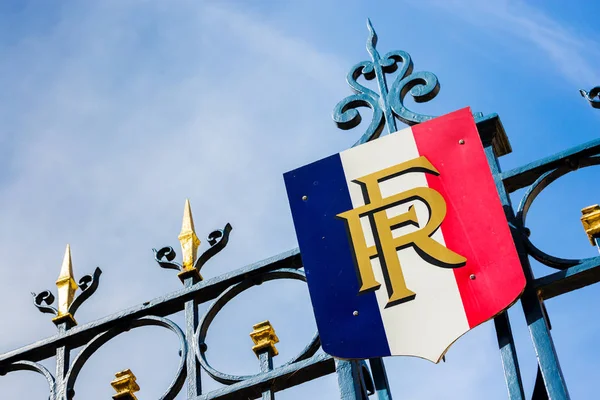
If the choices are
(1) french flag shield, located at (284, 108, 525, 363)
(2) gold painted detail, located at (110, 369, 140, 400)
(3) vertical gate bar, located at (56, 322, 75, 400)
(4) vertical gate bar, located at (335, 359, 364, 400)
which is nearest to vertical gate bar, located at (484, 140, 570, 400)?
(1) french flag shield, located at (284, 108, 525, 363)

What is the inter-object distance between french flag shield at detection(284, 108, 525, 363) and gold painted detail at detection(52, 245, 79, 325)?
1360 mm

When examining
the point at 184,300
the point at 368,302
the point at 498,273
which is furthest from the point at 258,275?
the point at 498,273

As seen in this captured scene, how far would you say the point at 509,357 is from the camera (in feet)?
15.4

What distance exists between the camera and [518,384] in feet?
15.0

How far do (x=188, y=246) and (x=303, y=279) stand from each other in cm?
71

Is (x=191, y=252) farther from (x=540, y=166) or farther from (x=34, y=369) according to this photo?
(x=540, y=166)

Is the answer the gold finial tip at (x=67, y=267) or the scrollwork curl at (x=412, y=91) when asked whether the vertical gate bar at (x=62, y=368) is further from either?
the scrollwork curl at (x=412, y=91)

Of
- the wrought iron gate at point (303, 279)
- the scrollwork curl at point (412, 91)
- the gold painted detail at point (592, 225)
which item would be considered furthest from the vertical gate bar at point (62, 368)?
the gold painted detail at point (592, 225)

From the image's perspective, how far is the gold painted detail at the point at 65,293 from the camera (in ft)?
19.3

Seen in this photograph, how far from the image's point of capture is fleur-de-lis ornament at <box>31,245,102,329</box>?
589 cm

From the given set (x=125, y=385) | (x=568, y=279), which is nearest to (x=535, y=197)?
(x=568, y=279)

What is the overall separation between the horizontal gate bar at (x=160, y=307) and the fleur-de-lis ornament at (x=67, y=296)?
113 millimetres

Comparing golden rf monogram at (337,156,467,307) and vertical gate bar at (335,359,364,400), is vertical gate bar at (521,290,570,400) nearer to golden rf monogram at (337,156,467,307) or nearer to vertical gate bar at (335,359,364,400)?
golden rf monogram at (337,156,467,307)

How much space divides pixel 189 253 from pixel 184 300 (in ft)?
0.88
